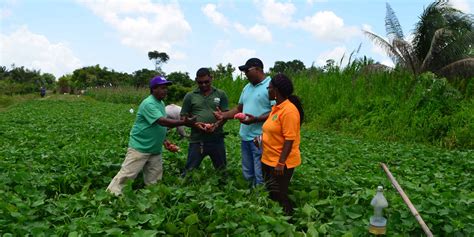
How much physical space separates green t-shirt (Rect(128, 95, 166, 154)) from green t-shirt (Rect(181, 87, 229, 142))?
0.42 m

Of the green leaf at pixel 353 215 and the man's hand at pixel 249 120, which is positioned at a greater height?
the man's hand at pixel 249 120

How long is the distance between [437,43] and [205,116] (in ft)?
49.9

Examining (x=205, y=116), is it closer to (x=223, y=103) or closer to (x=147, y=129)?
(x=223, y=103)

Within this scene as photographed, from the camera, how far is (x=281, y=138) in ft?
15.1

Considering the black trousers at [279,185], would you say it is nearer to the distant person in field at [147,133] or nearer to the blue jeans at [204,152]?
the blue jeans at [204,152]

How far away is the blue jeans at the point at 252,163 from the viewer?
203 inches

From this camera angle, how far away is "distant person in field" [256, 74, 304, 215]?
14.7ft

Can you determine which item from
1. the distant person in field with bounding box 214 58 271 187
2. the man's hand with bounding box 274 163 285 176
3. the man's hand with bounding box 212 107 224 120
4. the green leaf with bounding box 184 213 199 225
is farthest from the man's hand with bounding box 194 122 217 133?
the green leaf with bounding box 184 213 199 225

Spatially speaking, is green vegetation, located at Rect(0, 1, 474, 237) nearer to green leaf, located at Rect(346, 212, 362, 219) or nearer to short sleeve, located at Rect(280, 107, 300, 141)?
green leaf, located at Rect(346, 212, 362, 219)

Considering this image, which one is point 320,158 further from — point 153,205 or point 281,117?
point 153,205

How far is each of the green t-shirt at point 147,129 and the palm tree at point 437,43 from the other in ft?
49.8

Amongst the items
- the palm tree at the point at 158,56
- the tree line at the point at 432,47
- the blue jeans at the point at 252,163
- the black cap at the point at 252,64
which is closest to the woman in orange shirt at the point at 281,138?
the blue jeans at the point at 252,163

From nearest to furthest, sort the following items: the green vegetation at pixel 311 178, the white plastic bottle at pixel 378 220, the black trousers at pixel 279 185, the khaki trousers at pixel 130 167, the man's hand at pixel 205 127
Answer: the white plastic bottle at pixel 378 220, the green vegetation at pixel 311 178, the black trousers at pixel 279 185, the khaki trousers at pixel 130 167, the man's hand at pixel 205 127

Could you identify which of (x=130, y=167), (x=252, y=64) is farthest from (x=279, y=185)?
(x=130, y=167)
